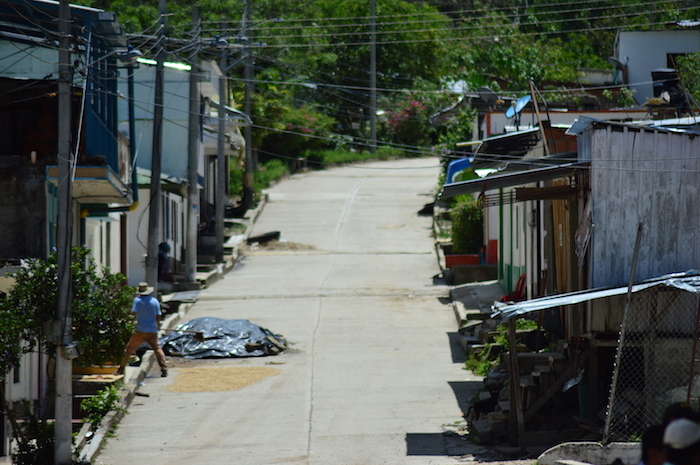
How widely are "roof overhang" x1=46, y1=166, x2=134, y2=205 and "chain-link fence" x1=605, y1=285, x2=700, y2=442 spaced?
27.5ft

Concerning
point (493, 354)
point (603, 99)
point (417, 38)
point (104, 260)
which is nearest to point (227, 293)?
point (104, 260)

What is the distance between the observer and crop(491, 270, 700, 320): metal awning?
417 inches

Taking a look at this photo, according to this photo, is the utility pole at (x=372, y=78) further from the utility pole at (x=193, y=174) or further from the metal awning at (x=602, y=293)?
the metal awning at (x=602, y=293)

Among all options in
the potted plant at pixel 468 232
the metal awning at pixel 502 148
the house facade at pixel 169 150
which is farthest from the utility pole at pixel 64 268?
the potted plant at pixel 468 232

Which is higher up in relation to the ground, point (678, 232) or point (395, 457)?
point (678, 232)

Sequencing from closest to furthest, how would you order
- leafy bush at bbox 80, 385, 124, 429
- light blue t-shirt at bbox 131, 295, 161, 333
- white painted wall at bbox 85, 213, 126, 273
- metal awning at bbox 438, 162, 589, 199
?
metal awning at bbox 438, 162, 589, 199 → leafy bush at bbox 80, 385, 124, 429 → light blue t-shirt at bbox 131, 295, 161, 333 → white painted wall at bbox 85, 213, 126, 273

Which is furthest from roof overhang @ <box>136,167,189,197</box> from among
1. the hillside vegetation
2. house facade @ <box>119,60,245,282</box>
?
the hillside vegetation

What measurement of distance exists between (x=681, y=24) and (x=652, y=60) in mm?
1800

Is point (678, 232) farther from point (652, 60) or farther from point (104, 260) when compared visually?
point (652, 60)

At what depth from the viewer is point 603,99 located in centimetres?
3506

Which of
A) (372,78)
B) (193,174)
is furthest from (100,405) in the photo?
(372,78)

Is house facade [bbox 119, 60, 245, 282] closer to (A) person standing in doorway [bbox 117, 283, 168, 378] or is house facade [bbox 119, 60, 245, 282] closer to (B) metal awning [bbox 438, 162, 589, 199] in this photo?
(A) person standing in doorway [bbox 117, 283, 168, 378]

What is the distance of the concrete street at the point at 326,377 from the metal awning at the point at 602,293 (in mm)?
1865

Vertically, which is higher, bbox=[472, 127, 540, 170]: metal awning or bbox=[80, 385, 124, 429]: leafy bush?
bbox=[472, 127, 540, 170]: metal awning
